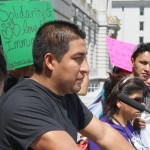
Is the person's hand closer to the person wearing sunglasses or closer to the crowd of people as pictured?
the person wearing sunglasses

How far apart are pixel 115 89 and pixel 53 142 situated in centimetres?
130

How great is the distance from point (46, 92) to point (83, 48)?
0.21 meters

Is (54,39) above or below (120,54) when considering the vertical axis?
above

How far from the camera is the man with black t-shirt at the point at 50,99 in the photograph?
1.54 m

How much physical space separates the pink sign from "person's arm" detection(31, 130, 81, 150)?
8.71ft

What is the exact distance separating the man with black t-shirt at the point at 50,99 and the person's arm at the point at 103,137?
23mm

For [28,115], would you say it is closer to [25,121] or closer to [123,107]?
[25,121]

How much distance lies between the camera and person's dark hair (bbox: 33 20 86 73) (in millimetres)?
1710

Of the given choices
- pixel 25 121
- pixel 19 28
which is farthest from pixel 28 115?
pixel 19 28

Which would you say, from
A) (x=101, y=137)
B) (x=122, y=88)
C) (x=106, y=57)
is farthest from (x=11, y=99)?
(x=106, y=57)

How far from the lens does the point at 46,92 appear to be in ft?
5.69

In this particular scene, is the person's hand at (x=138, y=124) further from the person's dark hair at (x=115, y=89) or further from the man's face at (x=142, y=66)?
the man's face at (x=142, y=66)

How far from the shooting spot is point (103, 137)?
199 centimetres

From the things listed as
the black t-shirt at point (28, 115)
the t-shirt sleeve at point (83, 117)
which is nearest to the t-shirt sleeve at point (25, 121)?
the black t-shirt at point (28, 115)
